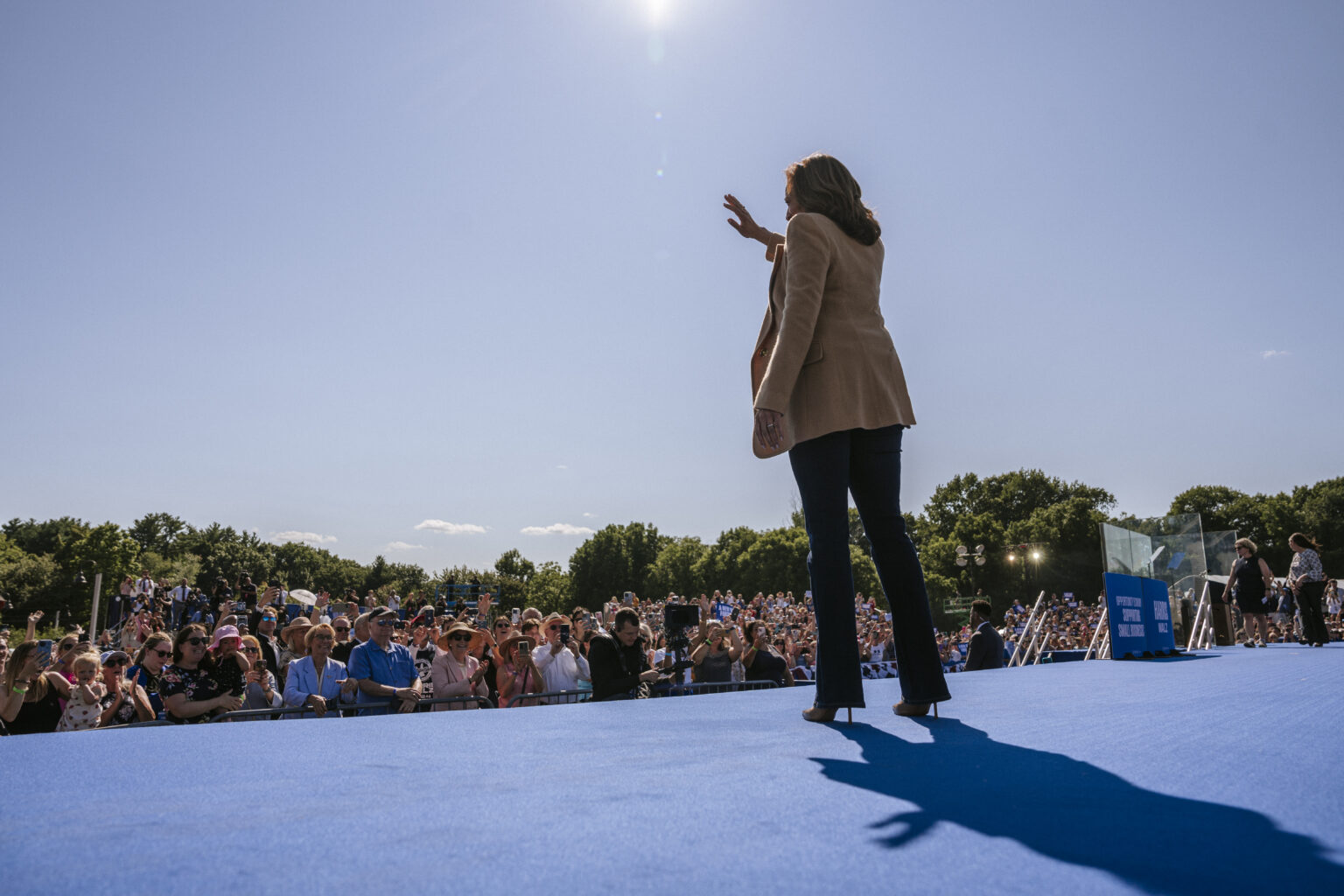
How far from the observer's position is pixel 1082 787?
1263 millimetres

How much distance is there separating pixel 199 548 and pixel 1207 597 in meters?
87.8

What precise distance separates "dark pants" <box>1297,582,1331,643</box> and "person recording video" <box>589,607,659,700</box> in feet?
26.3

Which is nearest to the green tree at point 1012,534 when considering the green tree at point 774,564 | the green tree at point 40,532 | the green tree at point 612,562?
the green tree at point 774,564

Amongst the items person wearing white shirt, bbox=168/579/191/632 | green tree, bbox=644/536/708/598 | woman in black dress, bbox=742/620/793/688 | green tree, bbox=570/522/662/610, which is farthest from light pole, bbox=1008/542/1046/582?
woman in black dress, bbox=742/620/793/688

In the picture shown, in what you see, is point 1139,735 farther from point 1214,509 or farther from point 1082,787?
point 1214,509

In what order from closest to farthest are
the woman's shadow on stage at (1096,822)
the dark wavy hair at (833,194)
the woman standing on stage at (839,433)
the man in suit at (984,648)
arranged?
the woman's shadow on stage at (1096,822) → the woman standing on stage at (839,433) → the dark wavy hair at (833,194) → the man in suit at (984,648)

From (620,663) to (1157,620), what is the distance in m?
5.01

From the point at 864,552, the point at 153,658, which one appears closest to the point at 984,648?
the point at 153,658

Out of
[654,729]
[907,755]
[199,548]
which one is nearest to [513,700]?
[654,729]

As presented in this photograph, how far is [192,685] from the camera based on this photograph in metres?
5.77

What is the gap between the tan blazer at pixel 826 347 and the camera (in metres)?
2.47

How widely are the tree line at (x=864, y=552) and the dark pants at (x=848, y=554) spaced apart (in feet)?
140

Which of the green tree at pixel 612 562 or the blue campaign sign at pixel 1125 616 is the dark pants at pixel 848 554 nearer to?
the blue campaign sign at pixel 1125 616

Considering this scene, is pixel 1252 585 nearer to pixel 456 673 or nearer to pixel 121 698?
pixel 456 673
